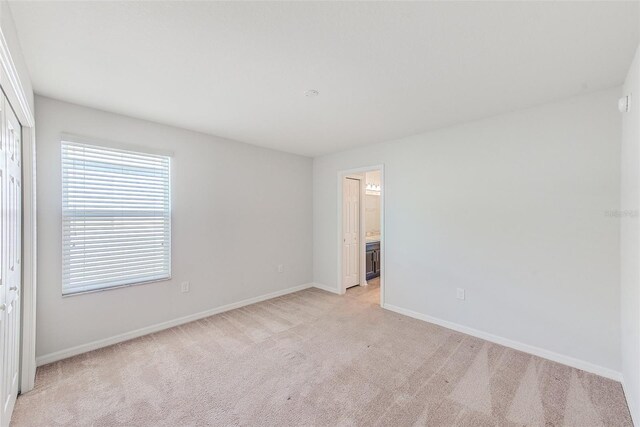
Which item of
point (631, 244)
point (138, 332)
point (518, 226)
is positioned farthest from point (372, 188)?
point (138, 332)

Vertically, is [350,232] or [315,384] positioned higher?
[350,232]

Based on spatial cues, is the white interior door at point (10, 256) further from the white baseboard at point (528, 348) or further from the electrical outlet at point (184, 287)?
the white baseboard at point (528, 348)

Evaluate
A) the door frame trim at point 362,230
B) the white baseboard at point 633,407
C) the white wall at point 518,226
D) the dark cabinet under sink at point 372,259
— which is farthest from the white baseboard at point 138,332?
the white baseboard at point 633,407

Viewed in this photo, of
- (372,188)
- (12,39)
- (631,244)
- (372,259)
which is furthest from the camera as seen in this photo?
(372,188)

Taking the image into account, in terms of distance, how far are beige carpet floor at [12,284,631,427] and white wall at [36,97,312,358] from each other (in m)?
0.34

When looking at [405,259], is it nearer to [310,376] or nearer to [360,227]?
[360,227]

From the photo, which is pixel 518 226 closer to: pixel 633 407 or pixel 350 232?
pixel 633 407

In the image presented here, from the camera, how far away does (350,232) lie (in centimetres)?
484

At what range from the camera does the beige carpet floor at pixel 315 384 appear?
185cm

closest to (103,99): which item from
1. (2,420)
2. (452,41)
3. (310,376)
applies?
(2,420)

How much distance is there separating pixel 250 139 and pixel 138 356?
283 cm

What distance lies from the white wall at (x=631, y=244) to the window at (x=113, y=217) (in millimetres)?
4164

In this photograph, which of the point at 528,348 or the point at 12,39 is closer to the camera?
the point at 12,39

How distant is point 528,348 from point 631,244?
1.37m
